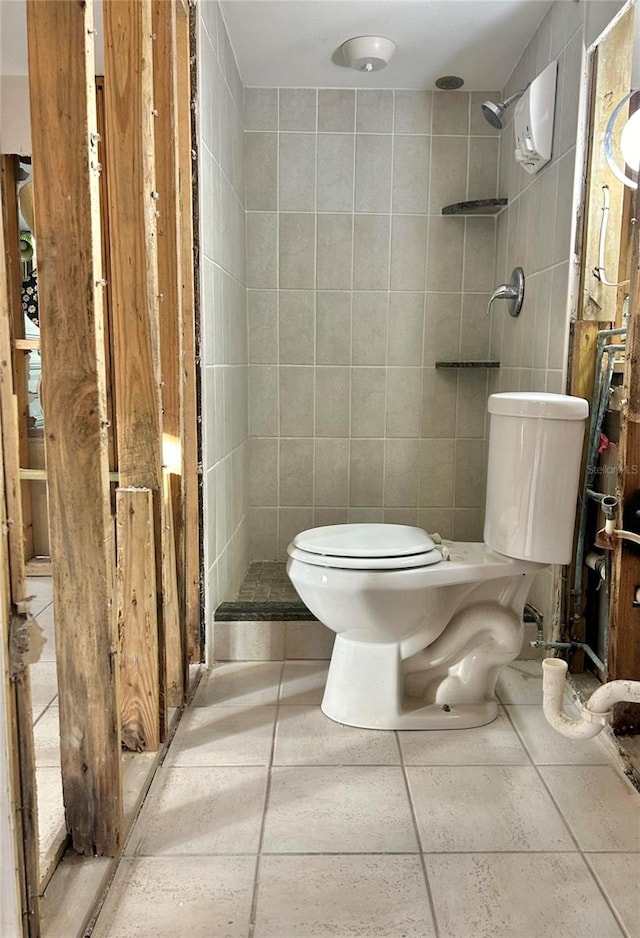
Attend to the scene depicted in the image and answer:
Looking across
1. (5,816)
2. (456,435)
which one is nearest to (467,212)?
(456,435)

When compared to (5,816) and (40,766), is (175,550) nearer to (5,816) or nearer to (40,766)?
(40,766)

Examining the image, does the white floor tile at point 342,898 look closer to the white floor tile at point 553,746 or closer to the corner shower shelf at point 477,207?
the white floor tile at point 553,746

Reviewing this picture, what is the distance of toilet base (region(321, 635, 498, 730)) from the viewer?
72.5 inches

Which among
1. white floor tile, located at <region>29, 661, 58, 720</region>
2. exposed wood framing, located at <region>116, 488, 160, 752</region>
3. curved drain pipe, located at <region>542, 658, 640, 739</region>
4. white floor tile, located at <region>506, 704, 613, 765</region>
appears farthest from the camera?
white floor tile, located at <region>29, 661, 58, 720</region>

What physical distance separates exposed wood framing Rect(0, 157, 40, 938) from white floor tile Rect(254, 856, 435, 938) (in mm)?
446

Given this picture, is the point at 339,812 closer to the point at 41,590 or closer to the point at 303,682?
the point at 303,682

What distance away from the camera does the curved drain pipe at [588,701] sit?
1199mm

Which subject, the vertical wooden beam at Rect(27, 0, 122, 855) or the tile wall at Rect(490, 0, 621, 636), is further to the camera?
the tile wall at Rect(490, 0, 621, 636)

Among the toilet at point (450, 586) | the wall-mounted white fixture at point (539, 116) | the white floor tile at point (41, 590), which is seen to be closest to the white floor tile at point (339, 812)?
the toilet at point (450, 586)

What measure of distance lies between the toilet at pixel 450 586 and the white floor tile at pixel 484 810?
8.8 inches

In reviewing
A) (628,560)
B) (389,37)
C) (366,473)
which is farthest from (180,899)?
(389,37)

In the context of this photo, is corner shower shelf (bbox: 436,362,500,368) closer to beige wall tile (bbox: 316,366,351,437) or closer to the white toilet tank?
beige wall tile (bbox: 316,366,351,437)

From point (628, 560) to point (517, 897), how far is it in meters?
0.78

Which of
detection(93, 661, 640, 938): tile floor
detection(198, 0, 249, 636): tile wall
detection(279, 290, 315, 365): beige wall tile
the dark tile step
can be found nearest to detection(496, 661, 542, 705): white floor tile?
detection(93, 661, 640, 938): tile floor
